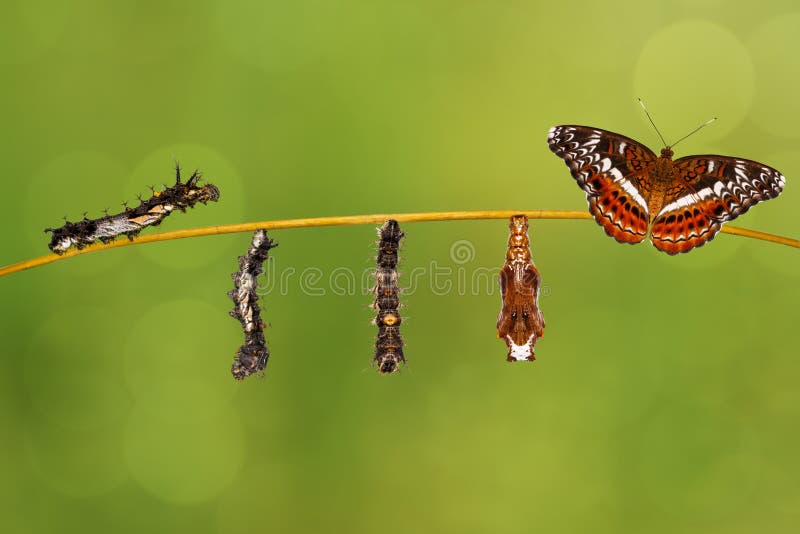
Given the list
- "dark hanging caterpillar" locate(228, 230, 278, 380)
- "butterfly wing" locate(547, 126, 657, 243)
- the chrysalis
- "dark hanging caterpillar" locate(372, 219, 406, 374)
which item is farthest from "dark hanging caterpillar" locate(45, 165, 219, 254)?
"butterfly wing" locate(547, 126, 657, 243)

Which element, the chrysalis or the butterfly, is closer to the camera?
the butterfly

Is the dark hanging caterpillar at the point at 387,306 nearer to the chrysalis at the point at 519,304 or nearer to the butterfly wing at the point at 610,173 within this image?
the chrysalis at the point at 519,304

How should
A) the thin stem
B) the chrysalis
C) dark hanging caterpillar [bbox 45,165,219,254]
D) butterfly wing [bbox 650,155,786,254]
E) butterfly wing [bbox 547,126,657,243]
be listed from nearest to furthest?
1. the thin stem
2. butterfly wing [bbox 547,126,657,243]
3. butterfly wing [bbox 650,155,786,254]
4. the chrysalis
5. dark hanging caterpillar [bbox 45,165,219,254]

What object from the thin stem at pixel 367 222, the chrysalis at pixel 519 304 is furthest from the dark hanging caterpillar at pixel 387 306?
the thin stem at pixel 367 222

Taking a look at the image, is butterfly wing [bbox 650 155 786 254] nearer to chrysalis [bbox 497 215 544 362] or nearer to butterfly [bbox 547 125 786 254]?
butterfly [bbox 547 125 786 254]

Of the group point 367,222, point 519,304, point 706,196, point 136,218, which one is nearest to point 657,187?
point 706,196

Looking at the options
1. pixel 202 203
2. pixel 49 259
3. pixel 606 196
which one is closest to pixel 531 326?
pixel 606 196

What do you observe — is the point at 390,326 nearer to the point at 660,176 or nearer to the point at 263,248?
the point at 263,248
